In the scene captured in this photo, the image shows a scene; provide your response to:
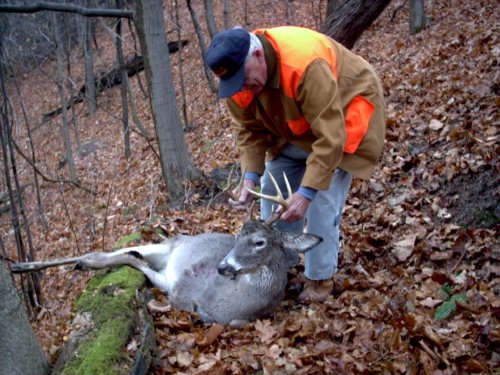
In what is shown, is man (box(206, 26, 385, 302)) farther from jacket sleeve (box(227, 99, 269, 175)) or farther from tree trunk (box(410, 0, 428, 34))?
tree trunk (box(410, 0, 428, 34))

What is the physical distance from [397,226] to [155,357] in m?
2.99

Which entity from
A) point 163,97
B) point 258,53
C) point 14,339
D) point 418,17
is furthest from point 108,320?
point 418,17

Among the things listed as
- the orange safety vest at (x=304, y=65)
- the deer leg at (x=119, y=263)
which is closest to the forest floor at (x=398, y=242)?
the deer leg at (x=119, y=263)

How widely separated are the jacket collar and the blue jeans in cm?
81

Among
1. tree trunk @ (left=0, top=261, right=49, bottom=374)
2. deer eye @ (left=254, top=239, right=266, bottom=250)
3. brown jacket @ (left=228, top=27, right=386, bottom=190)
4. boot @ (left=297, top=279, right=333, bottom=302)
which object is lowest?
boot @ (left=297, top=279, right=333, bottom=302)

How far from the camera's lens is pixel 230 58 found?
11.3 feet

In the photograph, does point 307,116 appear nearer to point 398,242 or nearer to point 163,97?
point 398,242

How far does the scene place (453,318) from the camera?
3.78m

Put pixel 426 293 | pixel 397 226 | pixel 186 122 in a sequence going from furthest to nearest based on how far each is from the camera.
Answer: pixel 186 122 < pixel 397 226 < pixel 426 293

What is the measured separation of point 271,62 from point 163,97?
15.5 feet

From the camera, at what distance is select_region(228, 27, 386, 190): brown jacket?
3.55 metres

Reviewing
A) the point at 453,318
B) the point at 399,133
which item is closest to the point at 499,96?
the point at 399,133

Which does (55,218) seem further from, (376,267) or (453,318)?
(453,318)

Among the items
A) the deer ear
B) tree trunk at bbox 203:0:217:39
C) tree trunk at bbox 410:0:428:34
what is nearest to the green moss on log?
the deer ear
